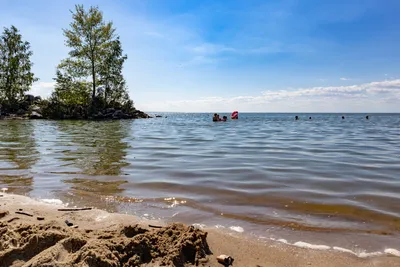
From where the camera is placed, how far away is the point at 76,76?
4088 cm

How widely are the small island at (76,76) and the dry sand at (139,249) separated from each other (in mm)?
40377

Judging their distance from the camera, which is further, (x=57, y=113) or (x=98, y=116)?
(x=98, y=116)

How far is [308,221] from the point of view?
14.0ft

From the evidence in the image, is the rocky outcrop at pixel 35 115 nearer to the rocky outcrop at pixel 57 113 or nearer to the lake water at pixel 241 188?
the rocky outcrop at pixel 57 113

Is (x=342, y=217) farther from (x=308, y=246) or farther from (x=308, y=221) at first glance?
(x=308, y=246)

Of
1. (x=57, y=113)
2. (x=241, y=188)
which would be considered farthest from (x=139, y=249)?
(x=57, y=113)

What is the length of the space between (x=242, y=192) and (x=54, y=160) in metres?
6.12

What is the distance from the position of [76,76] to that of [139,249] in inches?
1677

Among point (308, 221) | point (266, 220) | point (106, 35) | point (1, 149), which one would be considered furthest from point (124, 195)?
point (106, 35)

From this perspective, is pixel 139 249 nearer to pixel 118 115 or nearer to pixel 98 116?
pixel 98 116

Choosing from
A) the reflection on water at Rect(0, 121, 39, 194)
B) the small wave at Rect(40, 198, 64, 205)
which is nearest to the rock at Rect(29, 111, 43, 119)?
the reflection on water at Rect(0, 121, 39, 194)

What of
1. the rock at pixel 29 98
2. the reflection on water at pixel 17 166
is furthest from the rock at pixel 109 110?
the reflection on water at pixel 17 166

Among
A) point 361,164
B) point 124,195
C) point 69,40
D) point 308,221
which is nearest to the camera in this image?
point 308,221

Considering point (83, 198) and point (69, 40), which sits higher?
point (69, 40)
